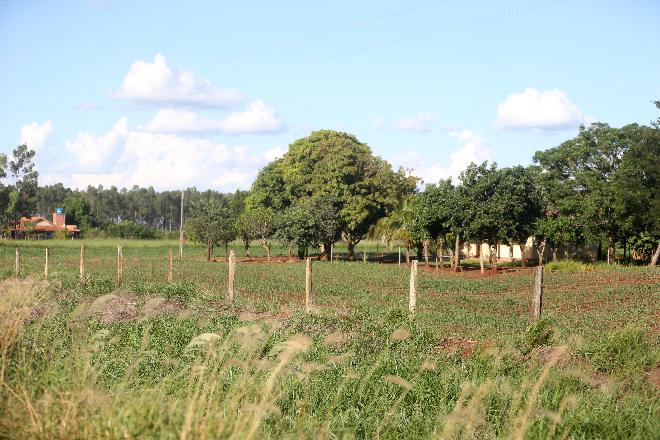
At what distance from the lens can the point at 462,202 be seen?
45.9 meters

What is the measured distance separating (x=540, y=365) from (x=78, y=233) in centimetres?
11869

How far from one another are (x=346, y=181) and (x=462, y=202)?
55.7 feet

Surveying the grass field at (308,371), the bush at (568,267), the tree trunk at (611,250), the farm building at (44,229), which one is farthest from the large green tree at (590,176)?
the farm building at (44,229)

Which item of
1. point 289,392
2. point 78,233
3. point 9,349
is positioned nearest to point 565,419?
point 289,392

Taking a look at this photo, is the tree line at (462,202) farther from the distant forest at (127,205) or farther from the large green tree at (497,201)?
the distant forest at (127,205)

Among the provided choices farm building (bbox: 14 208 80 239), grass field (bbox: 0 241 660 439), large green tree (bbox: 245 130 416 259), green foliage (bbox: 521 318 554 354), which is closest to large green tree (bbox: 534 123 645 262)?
large green tree (bbox: 245 130 416 259)

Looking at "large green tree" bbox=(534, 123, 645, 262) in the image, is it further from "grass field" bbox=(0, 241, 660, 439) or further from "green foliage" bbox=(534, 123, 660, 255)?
"grass field" bbox=(0, 241, 660, 439)

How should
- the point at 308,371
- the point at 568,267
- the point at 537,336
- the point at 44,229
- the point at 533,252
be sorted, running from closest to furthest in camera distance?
1. the point at 308,371
2. the point at 537,336
3. the point at 568,267
4. the point at 533,252
5. the point at 44,229

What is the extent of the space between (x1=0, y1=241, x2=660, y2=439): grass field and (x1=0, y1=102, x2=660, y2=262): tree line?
1087 inches

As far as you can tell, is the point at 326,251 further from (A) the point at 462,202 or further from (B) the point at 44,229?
(B) the point at 44,229

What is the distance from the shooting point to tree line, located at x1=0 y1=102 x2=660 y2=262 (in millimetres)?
45656

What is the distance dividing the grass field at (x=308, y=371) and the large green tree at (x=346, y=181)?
41.2m

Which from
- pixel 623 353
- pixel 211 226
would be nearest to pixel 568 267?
pixel 211 226

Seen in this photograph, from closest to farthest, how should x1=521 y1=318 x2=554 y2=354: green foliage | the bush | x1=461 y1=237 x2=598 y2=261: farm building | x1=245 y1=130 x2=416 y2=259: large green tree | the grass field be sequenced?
the grass field < x1=521 y1=318 x2=554 y2=354: green foliage < the bush < x1=245 y1=130 x2=416 y2=259: large green tree < x1=461 y1=237 x2=598 y2=261: farm building
